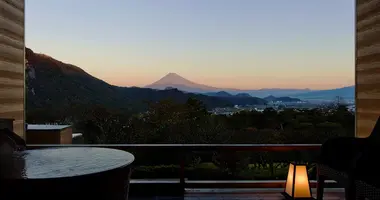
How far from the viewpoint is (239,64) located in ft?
23.9

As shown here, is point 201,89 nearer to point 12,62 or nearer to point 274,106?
point 274,106

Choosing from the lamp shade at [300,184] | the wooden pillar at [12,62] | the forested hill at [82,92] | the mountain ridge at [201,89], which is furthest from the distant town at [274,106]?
the wooden pillar at [12,62]

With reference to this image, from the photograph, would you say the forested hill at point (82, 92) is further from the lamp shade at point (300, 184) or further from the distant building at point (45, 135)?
the lamp shade at point (300, 184)

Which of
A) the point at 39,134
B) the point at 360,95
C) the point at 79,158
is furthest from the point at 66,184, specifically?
the point at 360,95

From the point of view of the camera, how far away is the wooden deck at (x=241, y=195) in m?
3.83

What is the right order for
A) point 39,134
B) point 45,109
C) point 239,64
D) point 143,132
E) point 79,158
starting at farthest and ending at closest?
point 239,64
point 143,132
point 45,109
point 39,134
point 79,158

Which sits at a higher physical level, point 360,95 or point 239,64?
point 239,64

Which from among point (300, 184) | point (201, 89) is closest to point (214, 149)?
point (300, 184)

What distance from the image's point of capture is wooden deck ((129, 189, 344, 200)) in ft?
12.6

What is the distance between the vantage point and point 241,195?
396 centimetres

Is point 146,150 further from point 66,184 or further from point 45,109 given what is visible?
point 45,109

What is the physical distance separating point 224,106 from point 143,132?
1.65m

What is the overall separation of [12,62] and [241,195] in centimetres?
303

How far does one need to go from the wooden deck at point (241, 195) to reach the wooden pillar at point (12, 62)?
1.68 m
